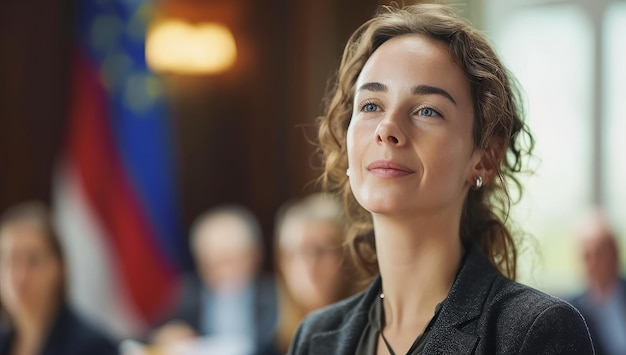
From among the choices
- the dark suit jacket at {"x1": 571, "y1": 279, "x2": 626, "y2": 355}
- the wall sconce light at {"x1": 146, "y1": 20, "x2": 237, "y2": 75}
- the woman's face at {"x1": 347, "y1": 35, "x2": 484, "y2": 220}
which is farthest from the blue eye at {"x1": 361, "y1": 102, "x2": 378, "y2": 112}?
the wall sconce light at {"x1": 146, "y1": 20, "x2": 237, "y2": 75}

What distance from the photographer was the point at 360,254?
6.15 feet

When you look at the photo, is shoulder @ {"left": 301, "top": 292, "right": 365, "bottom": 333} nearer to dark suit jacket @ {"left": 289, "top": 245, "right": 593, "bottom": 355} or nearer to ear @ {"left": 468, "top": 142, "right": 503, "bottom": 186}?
dark suit jacket @ {"left": 289, "top": 245, "right": 593, "bottom": 355}

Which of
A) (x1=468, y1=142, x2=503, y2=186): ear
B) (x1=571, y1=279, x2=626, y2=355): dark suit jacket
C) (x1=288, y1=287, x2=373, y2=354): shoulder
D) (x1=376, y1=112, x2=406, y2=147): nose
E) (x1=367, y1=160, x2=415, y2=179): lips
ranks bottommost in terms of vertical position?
(x1=571, y1=279, x2=626, y2=355): dark suit jacket

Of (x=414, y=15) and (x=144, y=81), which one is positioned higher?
(x=414, y=15)

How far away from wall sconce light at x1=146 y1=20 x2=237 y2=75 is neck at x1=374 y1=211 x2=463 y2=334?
15.8ft

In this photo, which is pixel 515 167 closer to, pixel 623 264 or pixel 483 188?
pixel 483 188

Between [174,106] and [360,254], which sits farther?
[174,106]

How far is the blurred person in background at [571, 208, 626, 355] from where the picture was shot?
15.0ft

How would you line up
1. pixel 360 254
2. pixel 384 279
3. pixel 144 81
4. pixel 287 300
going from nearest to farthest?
pixel 384 279 < pixel 360 254 < pixel 287 300 < pixel 144 81

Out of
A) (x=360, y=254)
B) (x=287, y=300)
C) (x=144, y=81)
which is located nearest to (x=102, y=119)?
(x=144, y=81)

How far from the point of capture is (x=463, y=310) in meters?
1.52

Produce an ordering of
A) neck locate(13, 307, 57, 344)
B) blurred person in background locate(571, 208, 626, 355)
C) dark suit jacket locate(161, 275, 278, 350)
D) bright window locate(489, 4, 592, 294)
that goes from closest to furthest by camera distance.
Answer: neck locate(13, 307, 57, 344)
blurred person in background locate(571, 208, 626, 355)
dark suit jacket locate(161, 275, 278, 350)
bright window locate(489, 4, 592, 294)

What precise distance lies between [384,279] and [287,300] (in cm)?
252

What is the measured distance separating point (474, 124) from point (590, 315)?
10.4 feet
